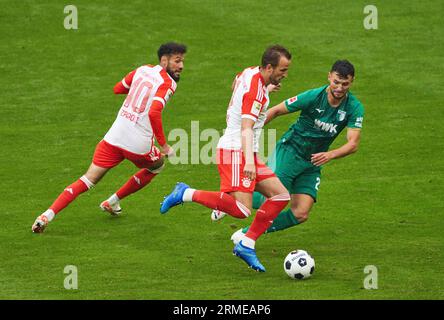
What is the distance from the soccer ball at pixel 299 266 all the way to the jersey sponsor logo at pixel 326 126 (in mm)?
1751

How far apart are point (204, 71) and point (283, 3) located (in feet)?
11.8

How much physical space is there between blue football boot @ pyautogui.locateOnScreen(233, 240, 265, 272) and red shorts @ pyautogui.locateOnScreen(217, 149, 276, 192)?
0.62 m

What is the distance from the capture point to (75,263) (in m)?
11.0

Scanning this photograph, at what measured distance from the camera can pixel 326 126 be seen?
1149cm

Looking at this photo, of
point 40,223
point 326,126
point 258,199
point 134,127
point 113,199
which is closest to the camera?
point 326,126

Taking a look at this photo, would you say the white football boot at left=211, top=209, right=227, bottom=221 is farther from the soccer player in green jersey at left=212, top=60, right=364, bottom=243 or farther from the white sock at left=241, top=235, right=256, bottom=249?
the white sock at left=241, top=235, right=256, bottom=249

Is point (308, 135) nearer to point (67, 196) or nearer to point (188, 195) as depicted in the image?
point (188, 195)

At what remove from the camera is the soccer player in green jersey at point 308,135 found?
37.0 ft

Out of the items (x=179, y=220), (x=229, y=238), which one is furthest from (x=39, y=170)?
(x=229, y=238)

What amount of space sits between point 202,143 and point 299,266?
6.14m

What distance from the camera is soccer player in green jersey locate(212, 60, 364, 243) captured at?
11.3 m
